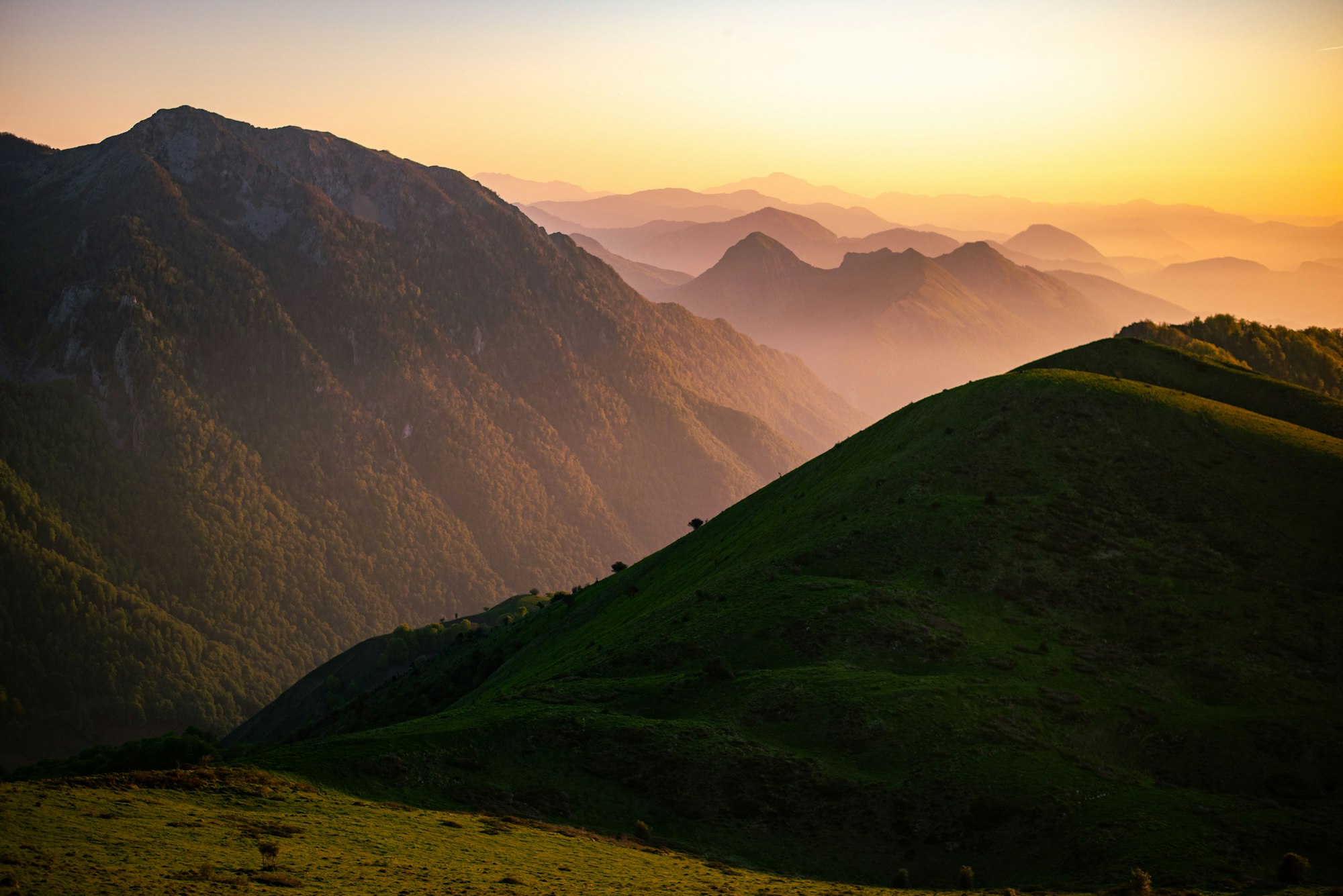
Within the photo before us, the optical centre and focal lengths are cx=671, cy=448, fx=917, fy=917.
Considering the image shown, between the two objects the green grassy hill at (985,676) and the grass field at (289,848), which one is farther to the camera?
the green grassy hill at (985,676)

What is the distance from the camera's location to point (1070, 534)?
3612 inches

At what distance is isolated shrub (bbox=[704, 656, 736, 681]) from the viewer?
78875 mm

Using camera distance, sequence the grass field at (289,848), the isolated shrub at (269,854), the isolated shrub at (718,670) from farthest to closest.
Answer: the isolated shrub at (718,670) < the isolated shrub at (269,854) < the grass field at (289,848)

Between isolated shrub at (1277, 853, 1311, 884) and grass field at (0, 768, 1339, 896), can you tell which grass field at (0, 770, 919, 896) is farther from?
isolated shrub at (1277, 853, 1311, 884)

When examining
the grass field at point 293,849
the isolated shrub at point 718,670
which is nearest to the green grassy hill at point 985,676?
the isolated shrub at point 718,670

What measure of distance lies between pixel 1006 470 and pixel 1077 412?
14.6 meters

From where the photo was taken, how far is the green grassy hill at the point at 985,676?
2368 inches

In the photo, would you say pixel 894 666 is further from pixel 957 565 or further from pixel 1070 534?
pixel 1070 534

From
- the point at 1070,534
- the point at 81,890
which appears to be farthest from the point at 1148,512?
the point at 81,890

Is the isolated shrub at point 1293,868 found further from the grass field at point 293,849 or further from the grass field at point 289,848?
the grass field at point 289,848

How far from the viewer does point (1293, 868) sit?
52281mm

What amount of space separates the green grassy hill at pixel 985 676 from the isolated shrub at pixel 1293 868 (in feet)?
4.05

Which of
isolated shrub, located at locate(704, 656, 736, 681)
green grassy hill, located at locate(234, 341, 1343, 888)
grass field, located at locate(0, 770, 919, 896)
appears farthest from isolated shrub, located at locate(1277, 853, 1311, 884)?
isolated shrub, located at locate(704, 656, 736, 681)

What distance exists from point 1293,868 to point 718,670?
41.6 meters
